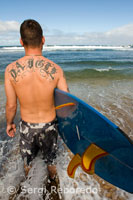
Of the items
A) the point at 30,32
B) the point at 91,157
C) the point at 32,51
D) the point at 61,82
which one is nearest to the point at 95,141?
the point at 91,157

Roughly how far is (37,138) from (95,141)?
804 mm

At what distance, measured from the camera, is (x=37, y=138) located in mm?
1933

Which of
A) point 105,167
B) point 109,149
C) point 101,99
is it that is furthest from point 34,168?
point 101,99

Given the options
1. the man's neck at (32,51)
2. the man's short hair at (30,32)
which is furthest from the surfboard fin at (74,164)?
the man's short hair at (30,32)

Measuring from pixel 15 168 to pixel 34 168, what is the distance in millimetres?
375

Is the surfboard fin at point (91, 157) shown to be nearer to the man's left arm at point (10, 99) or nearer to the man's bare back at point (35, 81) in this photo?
the man's bare back at point (35, 81)

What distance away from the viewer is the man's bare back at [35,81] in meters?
1.65

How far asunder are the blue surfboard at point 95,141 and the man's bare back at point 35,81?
0.15 metres

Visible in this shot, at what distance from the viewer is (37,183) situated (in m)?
2.40

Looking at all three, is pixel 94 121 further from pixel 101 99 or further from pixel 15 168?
pixel 101 99

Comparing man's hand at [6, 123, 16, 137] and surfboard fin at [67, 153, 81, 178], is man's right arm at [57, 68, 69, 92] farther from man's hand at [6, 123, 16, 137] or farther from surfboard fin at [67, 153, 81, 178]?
surfboard fin at [67, 153, 81, 178]

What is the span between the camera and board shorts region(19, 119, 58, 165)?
1.90 meters

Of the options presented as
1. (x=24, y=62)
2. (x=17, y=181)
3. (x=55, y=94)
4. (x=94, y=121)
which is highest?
(x=24, y=62)

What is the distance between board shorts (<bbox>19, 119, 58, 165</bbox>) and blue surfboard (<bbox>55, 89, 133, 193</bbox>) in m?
0.28
